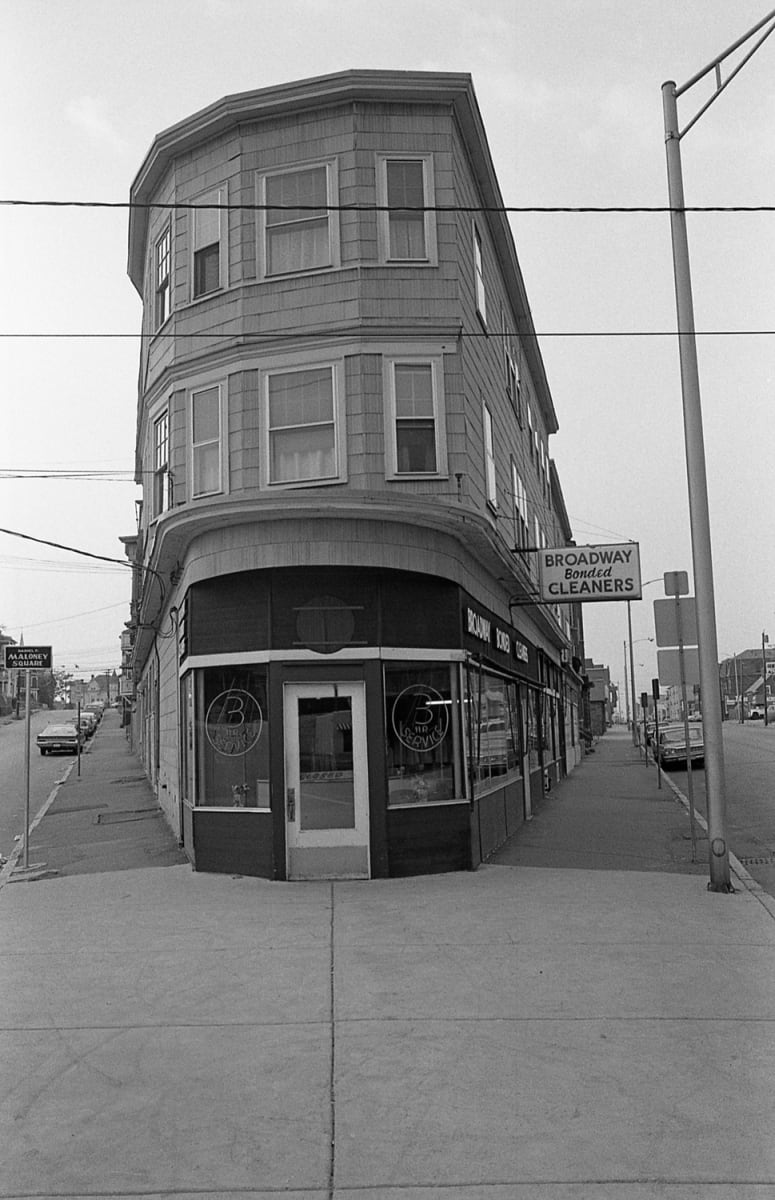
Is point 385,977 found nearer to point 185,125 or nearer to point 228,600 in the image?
point 228,600

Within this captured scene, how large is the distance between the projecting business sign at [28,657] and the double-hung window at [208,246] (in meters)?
4.96

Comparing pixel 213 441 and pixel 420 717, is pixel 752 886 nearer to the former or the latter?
pixel 420 717

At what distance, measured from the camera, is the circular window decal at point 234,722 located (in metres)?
13.0

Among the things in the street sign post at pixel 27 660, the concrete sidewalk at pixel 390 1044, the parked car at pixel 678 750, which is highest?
the street sign post at pixel 27 660

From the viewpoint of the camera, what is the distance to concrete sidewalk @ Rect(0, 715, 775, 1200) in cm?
498

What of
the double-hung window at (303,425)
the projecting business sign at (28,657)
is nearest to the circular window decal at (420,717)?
the double-hung window at (303,425)

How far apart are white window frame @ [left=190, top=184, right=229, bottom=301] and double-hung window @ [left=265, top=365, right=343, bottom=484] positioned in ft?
5.34

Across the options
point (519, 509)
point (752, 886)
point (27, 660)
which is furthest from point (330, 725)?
point (519, 509)

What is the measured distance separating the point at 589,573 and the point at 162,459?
632 centimetres

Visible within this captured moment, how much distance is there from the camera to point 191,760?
14.0m

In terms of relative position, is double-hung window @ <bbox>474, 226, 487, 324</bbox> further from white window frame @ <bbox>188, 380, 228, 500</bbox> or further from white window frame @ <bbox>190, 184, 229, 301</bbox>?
white window frame @ <bbox>188, 380, 228, 500</bbox>

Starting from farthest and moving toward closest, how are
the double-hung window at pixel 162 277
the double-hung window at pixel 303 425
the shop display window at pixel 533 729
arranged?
the shop display window at pixel 533 729 → the double-hung window at pixel 162 277 → the double-hung window at pixel 303 425

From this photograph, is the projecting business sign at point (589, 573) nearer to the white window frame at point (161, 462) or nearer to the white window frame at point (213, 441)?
the white window frame at point (213, 441)

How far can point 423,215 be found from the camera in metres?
14.1
